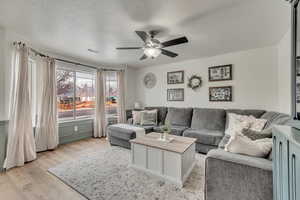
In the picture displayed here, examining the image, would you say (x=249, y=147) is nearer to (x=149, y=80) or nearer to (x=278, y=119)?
(x=278, y=119)

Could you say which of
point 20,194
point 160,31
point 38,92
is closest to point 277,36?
point 160,31

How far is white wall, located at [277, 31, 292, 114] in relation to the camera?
2314 millimetres

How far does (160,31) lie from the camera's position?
2398 mm

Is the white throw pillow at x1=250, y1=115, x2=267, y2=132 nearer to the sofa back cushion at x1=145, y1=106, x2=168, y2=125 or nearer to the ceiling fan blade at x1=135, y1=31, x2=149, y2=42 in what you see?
the sofa back cushion at x1=145, y1=106, x2=168, y2=125

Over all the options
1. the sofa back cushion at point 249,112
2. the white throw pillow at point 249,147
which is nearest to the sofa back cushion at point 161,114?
the sofa back cushion at point 249,112

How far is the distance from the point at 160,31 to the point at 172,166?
2.24 metres

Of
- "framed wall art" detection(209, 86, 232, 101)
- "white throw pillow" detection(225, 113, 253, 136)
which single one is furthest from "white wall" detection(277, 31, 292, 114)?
"framed wall art" detection(209, 86, 232, 101)

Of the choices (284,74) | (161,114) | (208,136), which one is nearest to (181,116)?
(161,114)

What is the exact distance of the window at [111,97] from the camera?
4.84m

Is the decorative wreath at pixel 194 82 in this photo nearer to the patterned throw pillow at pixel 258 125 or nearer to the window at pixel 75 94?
the patterned throw pillow at pixel 258 125

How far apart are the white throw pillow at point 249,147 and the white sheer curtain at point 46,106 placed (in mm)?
3754

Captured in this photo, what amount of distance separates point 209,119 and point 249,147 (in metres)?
2.12

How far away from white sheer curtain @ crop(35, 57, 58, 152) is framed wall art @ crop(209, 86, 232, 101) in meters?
4.20

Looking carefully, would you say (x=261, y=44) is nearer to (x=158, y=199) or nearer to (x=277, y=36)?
(x=277, y=36)
